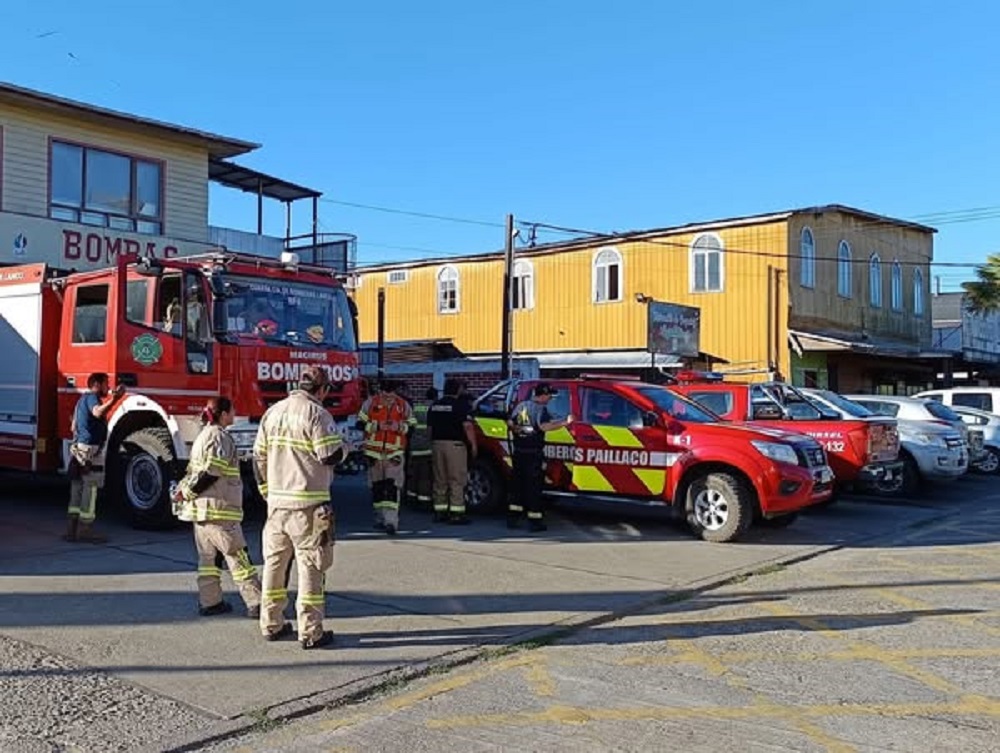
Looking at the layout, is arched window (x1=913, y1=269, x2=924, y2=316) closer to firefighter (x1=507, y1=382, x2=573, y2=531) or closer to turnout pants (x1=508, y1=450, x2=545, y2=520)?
firefighter (x1=507, y1=382, x2=573, y2=531)

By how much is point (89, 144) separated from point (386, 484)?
37.3 feet

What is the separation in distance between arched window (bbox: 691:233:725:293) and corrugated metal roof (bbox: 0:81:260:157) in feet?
45.7

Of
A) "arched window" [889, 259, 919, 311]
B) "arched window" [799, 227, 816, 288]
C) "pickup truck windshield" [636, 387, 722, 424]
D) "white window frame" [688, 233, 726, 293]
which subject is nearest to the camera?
"pickup truck windshield" [636, 387, 722, 424]

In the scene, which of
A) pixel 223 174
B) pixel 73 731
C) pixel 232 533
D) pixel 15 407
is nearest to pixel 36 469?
pixel 15 407

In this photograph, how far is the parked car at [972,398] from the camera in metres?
21.7

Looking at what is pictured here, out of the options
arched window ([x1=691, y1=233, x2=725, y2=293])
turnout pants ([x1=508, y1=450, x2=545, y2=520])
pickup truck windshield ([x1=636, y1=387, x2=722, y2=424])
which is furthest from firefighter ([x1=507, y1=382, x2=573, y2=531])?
arched window ([x1=691, y1=233, x2=725, y2=293])

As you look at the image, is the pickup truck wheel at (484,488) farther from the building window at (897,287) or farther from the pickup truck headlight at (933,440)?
the building window at (897,287)

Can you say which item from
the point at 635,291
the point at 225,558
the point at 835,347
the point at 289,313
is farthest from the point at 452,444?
the point at 635,291

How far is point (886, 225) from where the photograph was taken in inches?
1302

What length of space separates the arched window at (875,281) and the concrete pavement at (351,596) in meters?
21.3

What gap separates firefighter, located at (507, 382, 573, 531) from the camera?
11.1 metres

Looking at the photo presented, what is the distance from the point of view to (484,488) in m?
12.4

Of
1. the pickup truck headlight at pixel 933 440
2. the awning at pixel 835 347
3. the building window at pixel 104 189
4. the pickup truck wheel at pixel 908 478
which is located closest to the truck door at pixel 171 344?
the building window at pixel 104 189

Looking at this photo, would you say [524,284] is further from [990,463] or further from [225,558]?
[225,558]
